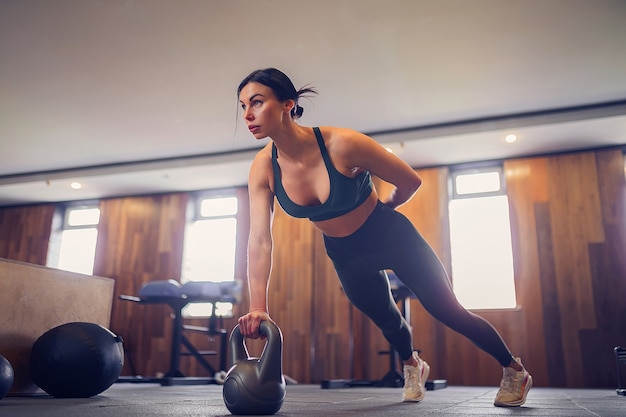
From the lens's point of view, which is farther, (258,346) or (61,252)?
(61,252)

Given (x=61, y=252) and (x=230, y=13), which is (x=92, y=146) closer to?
(x=61, y=252)

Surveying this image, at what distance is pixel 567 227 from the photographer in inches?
222

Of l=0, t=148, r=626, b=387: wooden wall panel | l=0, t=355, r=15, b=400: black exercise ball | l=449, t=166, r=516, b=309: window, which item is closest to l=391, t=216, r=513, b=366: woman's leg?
l=0, t=355, r=15, b=400: black exercise ball

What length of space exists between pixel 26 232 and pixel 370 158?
7.30 metres

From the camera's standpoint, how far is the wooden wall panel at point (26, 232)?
7.59m

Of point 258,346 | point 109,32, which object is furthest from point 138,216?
point 109,32

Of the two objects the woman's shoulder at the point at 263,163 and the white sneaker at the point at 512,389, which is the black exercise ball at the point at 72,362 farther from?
the white sneaker at the point at 512,389

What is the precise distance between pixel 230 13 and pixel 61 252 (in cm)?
522

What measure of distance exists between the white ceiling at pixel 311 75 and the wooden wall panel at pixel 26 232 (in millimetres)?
1324

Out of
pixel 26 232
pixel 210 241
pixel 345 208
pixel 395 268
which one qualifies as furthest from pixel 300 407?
pixel 26 232

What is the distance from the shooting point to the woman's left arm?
1.77m

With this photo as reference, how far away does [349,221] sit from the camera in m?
1.91

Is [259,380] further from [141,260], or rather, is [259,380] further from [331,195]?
[141,260]

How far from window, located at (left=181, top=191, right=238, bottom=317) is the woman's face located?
526 cm
